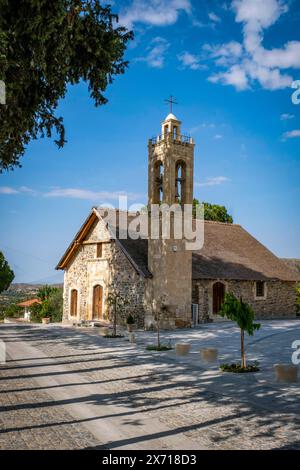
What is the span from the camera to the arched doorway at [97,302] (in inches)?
1047

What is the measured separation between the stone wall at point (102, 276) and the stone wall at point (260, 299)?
12.2 ft

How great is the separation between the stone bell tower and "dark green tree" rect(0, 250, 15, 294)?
3236 centimetres

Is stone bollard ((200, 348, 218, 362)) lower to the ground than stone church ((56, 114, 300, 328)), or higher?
lower

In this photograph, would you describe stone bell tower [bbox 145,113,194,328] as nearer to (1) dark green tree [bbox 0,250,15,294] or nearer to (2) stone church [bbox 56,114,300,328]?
(2) stone church [bbox 56,114,300,328]

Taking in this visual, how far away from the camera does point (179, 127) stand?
2400cm

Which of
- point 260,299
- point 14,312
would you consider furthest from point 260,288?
point 14,312

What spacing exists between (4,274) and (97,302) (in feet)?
91.4

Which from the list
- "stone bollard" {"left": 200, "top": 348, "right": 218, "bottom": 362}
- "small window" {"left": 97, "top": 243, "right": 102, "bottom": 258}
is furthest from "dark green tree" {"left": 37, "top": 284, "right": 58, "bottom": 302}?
"stone bollard" {"left": 200, "top": 348, "right": 218, "bottom": 362}

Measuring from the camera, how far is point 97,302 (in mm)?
26875

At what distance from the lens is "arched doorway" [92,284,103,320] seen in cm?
2659

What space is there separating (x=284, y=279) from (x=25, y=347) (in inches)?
727

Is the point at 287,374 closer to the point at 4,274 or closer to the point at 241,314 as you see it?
the point at 241,314

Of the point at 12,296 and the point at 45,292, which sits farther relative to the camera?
the point at 12,296

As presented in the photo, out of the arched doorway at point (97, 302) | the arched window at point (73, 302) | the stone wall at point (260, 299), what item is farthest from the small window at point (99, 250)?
the stone wall at point (260, 299)
